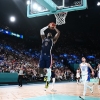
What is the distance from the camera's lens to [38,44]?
35062 mm

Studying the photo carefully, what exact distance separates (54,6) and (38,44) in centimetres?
2240

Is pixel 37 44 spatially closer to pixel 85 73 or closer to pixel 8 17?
pixel 8 17

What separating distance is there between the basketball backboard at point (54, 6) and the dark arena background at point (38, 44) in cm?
826

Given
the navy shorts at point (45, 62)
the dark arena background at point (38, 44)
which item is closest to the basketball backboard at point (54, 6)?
the navy shorts at point (45, 62)

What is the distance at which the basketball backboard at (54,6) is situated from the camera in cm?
1223

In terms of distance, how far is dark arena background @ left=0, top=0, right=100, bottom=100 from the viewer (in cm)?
2252

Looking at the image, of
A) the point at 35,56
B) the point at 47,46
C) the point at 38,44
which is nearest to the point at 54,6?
the point at 47,46

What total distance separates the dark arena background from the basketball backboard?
8258 millimetres

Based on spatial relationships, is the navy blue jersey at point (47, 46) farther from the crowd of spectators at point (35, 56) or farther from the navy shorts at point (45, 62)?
the crowd of spectators at point (35, 56)

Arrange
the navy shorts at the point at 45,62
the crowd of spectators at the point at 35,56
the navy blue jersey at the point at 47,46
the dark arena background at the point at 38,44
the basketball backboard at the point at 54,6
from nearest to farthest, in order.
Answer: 1. the navy shorts at the point at 45,62
2. the navy blue jersey at the point at 47,46
3. the basketball backboard at the point at 54,6
4. the dark arena background at the point at 38,44
5. the crowd of spectators at the point at 35,56

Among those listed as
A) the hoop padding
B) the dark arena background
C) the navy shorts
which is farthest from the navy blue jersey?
the dark arena background

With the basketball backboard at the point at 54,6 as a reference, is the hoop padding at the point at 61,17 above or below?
below

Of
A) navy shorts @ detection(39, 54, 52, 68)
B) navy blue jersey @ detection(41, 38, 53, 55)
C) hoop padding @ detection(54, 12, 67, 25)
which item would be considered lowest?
navy shorts @ detection(39, 54, 52, 68)

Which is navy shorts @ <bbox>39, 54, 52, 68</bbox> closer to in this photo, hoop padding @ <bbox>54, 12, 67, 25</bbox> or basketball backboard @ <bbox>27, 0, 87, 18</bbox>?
basketball backboard @ <bbox>27, 0, 87, 18</bbox>
